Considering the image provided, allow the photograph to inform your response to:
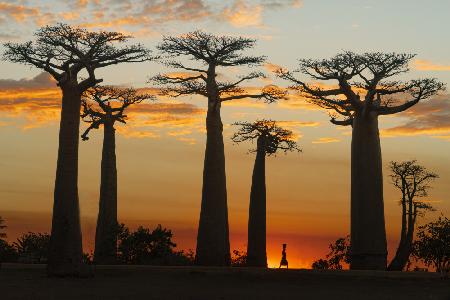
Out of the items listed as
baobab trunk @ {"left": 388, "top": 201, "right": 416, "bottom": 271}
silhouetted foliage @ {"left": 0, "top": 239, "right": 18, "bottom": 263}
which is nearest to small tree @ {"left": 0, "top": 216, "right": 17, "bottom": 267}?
silhouetted foliage @ {"left": 0, "top": 239, "right": 18, "bottom": 263}

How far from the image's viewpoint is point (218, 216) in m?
33.3

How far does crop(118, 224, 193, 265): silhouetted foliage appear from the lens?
33.6m

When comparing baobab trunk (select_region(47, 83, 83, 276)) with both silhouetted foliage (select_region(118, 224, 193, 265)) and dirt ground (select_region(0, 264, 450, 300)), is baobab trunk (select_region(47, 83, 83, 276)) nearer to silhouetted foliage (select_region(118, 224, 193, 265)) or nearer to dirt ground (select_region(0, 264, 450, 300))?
dirt ground (select_region(0, 264, 450, 300))

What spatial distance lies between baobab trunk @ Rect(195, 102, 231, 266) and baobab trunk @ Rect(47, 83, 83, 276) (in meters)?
7.60

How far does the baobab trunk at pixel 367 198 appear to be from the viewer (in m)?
31.5

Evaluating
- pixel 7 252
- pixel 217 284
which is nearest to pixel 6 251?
pixel 7 252

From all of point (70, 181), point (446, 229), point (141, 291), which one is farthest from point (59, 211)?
point (446, 229)

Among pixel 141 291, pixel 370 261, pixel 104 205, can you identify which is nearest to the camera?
pixel 141 291

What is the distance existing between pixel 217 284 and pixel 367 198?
9.48 m

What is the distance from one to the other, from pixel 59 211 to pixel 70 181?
98 cm

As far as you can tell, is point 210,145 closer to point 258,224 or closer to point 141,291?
point 258,224

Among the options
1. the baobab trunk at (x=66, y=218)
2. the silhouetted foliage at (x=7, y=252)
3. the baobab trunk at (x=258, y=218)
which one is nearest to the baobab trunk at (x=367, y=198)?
the baobab trunk at (x=258, y=218)

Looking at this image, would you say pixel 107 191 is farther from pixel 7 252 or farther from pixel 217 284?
pixel 217 284

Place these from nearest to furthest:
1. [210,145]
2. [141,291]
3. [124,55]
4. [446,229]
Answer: [141,291]
[124,55]
[210,145]
[446,229]
